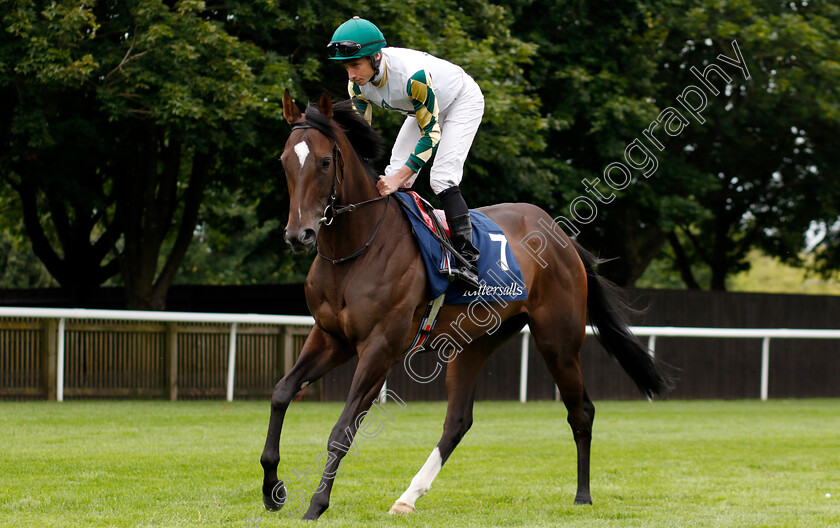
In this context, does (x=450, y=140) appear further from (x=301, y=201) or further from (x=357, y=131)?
(x=301, y=201)

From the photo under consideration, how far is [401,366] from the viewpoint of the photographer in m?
13.5

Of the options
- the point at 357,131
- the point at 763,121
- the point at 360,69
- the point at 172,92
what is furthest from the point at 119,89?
the point at 763,121

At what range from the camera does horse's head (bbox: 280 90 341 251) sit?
15.2 ft

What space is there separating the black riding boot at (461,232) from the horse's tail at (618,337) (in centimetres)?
149

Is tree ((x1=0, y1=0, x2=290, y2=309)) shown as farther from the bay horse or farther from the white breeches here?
the bay horse

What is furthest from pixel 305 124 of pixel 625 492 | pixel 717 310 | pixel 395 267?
pixel 717 310

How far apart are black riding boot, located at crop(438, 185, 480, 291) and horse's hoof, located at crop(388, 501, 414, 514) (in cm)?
131

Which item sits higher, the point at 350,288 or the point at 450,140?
the point at 450,140

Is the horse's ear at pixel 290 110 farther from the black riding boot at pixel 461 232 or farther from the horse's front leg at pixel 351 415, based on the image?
the horse's front leg at pixel 351 415

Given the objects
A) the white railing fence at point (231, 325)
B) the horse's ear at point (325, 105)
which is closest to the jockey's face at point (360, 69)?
the horse's ear at point (325, 105)

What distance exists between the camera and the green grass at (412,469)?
5145 mm

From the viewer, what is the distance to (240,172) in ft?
53.7

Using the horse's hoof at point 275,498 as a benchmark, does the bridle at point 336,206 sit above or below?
above

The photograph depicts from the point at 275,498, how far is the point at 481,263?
1.87 m
